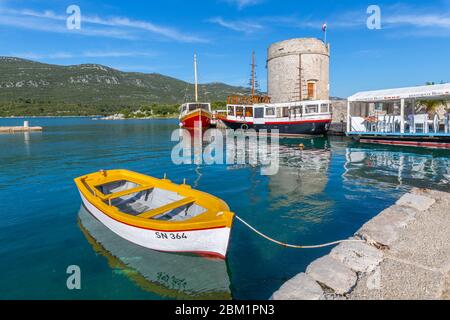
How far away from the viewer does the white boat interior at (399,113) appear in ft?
72.6

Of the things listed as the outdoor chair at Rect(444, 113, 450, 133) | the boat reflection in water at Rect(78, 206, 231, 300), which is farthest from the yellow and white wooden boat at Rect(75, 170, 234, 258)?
the outdoor chair at Rect(444, 113, 450, 133)

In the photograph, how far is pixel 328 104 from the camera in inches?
1281

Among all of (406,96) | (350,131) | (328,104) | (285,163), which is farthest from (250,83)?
(285,163)

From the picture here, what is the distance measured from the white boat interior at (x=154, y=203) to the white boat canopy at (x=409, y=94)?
21.3 metres

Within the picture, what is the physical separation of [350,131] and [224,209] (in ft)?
87.4

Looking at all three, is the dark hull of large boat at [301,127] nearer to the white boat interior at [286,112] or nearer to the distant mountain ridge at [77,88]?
the white boat interior at [286,112]

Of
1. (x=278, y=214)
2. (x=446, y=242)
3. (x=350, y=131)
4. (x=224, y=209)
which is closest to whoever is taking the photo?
(x=446, y=242)

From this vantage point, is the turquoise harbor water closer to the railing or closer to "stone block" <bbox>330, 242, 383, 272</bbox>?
"stone block" <bbox>330, 242, 383, 272</bbox>

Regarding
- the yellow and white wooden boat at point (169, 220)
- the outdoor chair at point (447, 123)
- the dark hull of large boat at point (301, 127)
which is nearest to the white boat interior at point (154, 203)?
the yellow and white wooden boat at point (169, 220)

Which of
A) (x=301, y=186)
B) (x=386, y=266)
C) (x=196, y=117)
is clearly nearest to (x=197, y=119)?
(x=196, y=117)

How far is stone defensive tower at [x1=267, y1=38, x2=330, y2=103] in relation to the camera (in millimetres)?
42031

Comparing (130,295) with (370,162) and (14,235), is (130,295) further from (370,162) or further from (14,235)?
(370,162)

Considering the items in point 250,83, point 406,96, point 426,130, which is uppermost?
point 250,83

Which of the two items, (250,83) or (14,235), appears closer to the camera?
(14,235)
